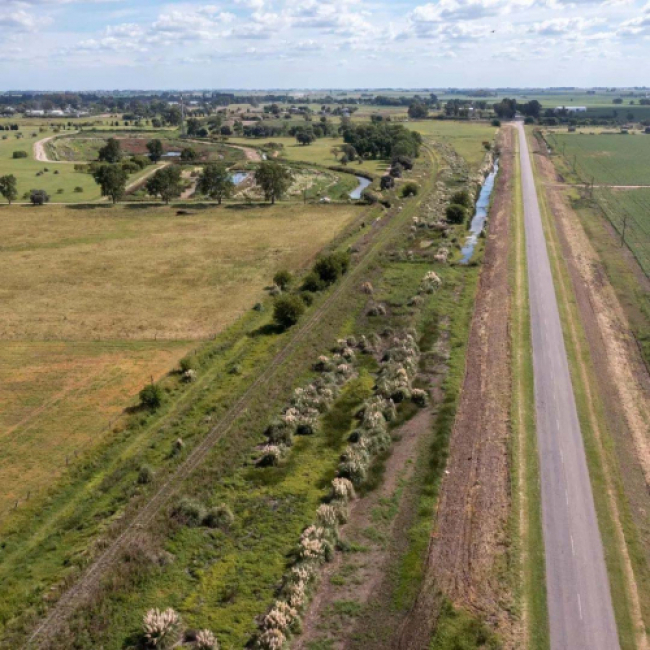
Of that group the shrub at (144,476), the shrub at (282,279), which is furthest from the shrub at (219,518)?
the shrub at (282,279)

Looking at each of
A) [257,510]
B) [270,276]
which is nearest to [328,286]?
[270,276]

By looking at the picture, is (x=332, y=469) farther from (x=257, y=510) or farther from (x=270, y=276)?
(x=270, y=276)

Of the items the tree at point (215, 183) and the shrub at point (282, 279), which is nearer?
the shrub at point (282, 279)

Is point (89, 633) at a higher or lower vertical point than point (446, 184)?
lower

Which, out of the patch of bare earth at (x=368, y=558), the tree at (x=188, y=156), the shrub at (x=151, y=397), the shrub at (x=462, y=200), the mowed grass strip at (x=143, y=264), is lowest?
the patch of bare earth at (x=368, y=558)

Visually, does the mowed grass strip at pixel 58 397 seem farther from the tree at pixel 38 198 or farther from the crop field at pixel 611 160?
the crop field at pixel 611 160

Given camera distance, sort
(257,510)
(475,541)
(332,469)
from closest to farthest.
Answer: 1. (475,541)
2. (257,510)
3. (332,469)
